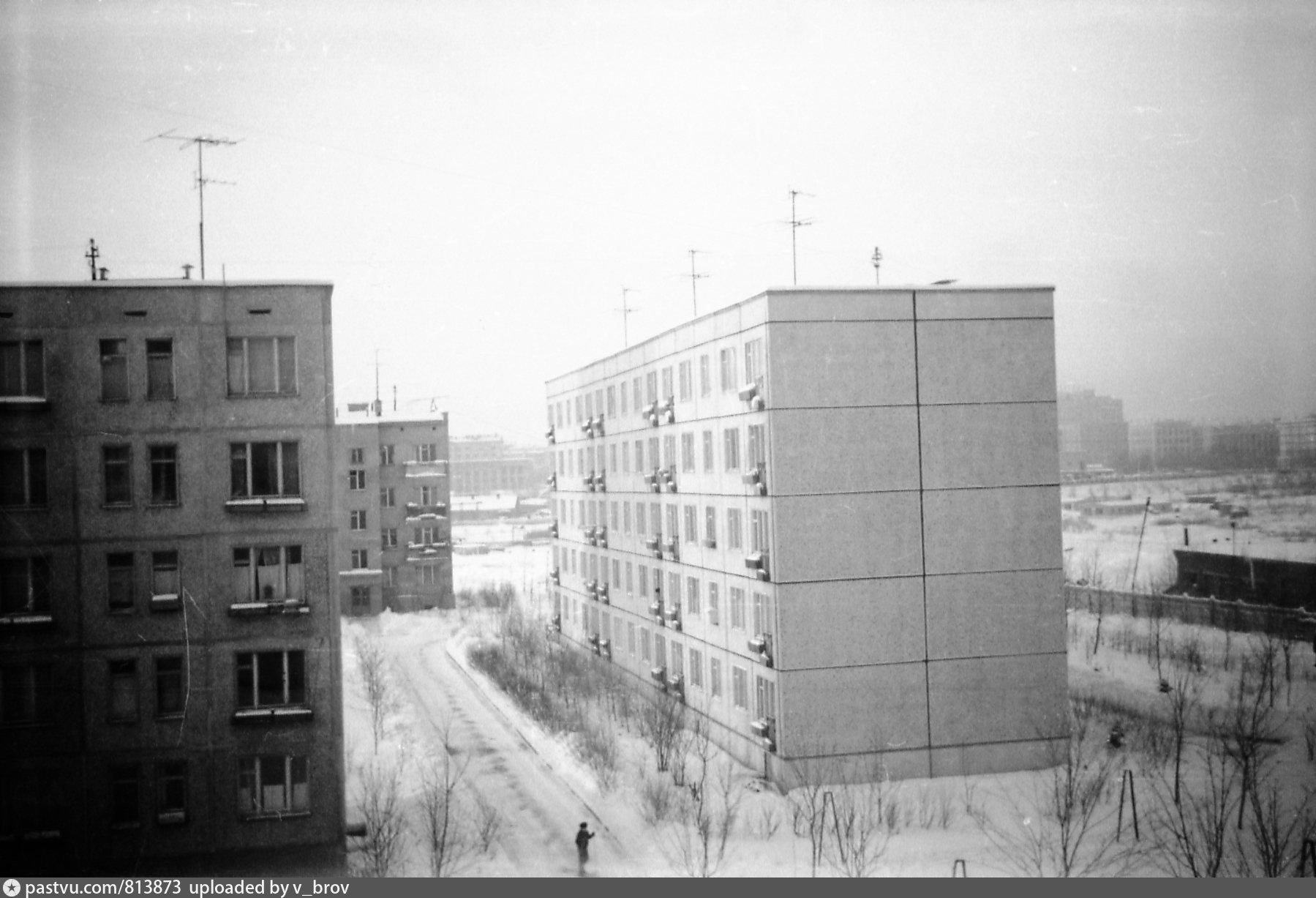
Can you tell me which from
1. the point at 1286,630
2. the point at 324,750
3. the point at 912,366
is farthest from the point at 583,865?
the point at 1286,630

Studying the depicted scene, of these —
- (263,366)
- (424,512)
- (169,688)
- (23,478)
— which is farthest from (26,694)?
(424,512)

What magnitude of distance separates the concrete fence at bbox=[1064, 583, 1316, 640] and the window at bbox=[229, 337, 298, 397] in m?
9.38

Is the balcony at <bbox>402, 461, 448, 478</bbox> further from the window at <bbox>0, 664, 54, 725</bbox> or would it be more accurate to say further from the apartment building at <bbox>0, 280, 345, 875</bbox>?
the window at <bbox>0, 664, 54, 725</bbox>

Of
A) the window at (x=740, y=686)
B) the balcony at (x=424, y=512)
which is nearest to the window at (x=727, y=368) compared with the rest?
the window at (x=740, y=686)

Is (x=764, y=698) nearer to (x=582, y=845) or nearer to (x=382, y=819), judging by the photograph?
(x=582, y=845)

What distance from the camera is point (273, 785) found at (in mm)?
6242

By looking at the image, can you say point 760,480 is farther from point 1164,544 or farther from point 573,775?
point 1164,544

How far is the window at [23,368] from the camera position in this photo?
19.0 feet

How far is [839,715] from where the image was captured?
8.09m

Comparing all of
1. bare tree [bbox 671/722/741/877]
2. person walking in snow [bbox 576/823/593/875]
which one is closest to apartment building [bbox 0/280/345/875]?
person walking in snow [bbox 576/823/593/875]

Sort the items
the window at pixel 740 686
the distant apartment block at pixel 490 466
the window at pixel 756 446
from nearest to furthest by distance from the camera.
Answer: the window at pixel 756 446
the window at pixel 740 686
the distant apartment block at pixel 490 466

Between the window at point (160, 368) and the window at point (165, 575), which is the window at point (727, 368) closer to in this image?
the window at point (160, 368)

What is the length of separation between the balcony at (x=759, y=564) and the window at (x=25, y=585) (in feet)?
17.3

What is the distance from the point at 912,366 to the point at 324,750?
5.52 meters
